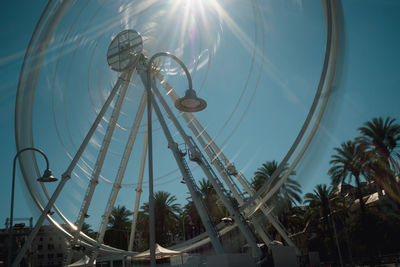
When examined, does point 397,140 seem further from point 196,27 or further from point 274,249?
point 196,27

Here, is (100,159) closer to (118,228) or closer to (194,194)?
(194,194)

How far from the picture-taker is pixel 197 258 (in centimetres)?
1753

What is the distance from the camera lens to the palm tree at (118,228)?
56156mm

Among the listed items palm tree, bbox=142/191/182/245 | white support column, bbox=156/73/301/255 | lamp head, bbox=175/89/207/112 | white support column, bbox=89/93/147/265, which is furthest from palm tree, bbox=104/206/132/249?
lamp head, bbox=175/89/207/112

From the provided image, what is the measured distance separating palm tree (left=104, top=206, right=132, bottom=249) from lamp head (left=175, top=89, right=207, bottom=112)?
45.2 metres

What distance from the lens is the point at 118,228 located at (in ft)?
186

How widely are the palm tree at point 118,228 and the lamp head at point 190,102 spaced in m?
45.2

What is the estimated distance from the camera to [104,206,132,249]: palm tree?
56156 millimetres

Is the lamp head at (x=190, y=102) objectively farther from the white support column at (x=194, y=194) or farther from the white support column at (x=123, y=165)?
the white support column at (x=123, y=165)

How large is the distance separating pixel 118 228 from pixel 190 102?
4702 cm

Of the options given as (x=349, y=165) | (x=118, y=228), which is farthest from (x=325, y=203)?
(x=118, y=228)

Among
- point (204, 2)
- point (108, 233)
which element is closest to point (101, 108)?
point (204, 2)

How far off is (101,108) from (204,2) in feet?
34.5

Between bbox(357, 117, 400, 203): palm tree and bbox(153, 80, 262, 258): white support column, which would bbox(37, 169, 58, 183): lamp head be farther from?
bbox(357, 117, 400, 203): palm tree
